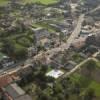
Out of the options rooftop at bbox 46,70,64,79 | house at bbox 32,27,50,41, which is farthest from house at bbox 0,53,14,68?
house at bbox 32,27,50,41

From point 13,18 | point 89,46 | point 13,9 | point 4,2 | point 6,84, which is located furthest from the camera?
point 4,2

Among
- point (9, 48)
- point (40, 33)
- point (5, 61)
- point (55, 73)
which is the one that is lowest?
point (55, 73)

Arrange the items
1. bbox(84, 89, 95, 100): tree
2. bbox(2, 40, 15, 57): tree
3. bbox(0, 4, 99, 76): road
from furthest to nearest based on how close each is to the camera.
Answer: bbox(2, 40, 15, 57): tree
bbox(0, 4, 99, 76): road
bbox(84, 89, 95, 100): tree

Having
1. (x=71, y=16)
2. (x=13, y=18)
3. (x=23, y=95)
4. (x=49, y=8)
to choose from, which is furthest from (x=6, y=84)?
(x=49, y=8)

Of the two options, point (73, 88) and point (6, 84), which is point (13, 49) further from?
point (73, 88)

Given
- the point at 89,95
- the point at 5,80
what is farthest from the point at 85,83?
the point at 5,80

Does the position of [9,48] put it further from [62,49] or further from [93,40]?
[93,40]

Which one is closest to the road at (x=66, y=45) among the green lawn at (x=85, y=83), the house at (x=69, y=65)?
the house at (x=69, y=65)

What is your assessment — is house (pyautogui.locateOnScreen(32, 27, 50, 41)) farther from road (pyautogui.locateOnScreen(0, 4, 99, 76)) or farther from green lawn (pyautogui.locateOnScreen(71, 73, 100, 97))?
green lawn (pyautogui.locateOnScreen(71, 73, 100, 97))
